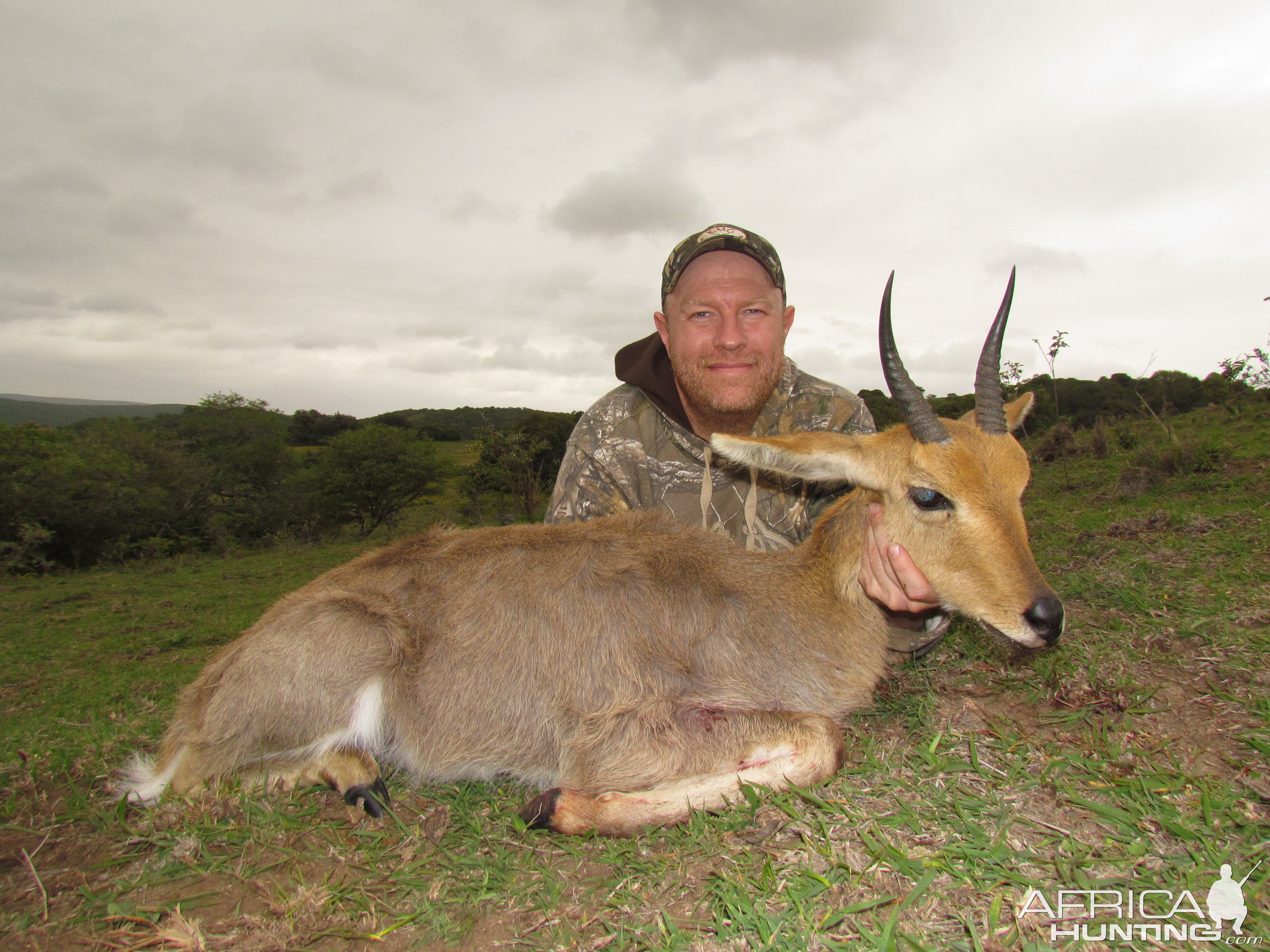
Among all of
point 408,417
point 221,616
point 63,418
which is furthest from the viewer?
point 63,418

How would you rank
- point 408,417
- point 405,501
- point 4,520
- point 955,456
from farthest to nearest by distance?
point 408,417 < point 405,501 < point 4,520 < point 955,456

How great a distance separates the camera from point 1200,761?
9.36 feet

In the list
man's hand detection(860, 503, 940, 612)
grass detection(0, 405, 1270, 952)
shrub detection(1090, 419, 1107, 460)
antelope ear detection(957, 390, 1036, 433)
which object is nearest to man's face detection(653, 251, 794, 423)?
antelope ear detection(957, 390, 1036, 433)

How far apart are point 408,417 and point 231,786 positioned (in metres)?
72.5

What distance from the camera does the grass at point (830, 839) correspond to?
235 centimetres

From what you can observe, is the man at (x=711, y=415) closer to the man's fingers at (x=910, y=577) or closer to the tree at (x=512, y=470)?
the man's fingers at (x=910, y=577)

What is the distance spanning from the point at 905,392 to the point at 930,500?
611 millimetres

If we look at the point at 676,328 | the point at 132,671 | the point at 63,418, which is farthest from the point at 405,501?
the point at 63,418

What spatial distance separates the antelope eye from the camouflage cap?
322 centimetres

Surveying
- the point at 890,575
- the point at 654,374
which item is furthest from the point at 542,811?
the point at 654,374

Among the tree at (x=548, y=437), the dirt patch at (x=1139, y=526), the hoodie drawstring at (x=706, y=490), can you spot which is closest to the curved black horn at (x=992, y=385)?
the hoodie drawstring at (x=706, y=490)

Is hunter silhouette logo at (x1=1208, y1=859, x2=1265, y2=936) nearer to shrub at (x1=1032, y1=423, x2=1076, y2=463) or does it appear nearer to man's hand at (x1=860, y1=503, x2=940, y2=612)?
man's hand at (x1=860, y1=503, x2=940, y2=612)

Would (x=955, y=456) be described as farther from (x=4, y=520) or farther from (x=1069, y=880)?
(x=4, y=520)

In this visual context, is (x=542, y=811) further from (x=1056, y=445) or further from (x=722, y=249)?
(x=1056, y=445)
